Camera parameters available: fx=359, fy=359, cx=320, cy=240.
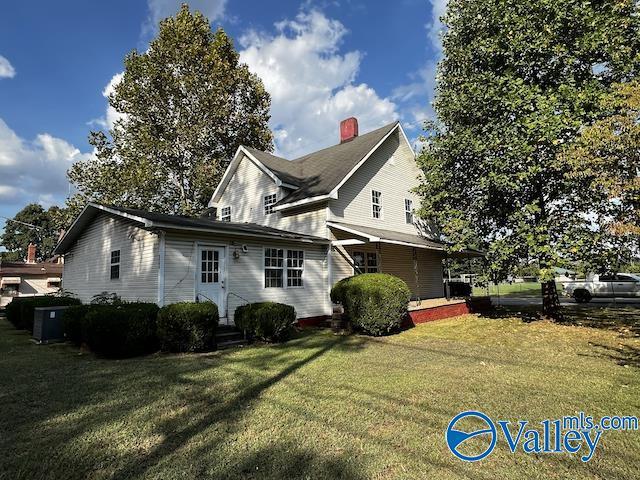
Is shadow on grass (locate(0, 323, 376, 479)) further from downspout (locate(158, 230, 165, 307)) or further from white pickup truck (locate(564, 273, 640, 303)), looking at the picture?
white pickup truck (locate(564, 273, 640, 303))

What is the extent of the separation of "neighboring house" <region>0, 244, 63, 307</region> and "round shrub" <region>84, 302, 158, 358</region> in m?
27.8

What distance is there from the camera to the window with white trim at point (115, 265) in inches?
469

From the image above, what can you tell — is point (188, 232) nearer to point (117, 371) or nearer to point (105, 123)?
point (117, 371)

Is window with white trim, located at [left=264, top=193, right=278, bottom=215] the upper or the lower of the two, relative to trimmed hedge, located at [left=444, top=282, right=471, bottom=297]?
upper

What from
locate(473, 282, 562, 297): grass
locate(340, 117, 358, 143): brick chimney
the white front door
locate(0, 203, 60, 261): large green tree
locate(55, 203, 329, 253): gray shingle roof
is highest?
locate(0, 203, 60, 261): large green tree

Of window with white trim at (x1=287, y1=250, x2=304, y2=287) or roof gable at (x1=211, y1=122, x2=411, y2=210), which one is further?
roof gable at (x1=211, y1=122, x2=411, y2=210)

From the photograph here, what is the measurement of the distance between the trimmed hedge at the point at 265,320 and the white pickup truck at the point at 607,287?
22.0 m

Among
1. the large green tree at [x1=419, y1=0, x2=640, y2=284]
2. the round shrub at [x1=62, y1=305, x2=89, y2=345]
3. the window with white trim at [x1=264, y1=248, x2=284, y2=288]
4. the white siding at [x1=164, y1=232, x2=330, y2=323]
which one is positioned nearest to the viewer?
the round shrub at [x1=62, y1=305, x2=89, y2=345]

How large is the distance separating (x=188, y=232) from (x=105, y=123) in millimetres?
21578

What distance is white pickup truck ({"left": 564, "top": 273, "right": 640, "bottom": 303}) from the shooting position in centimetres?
2233

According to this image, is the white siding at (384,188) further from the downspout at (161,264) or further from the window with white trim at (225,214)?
the window with white trim at (225,214)

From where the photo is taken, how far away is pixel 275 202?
1656 cm

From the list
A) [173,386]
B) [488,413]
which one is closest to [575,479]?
[488,413]

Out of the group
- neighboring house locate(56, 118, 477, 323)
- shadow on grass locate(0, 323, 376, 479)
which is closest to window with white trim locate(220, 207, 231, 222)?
neighboring house locate(56, 118, 477, 323)
